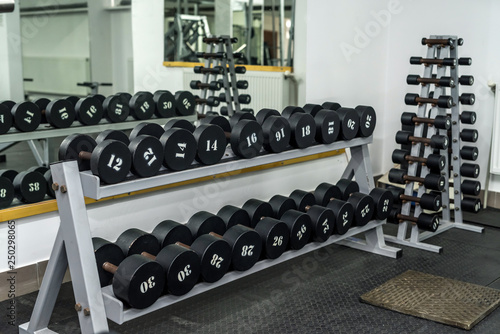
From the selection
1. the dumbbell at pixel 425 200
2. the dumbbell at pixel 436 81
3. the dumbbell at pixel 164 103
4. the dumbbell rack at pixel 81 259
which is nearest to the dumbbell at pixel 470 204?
the dumbbell at pixel 425 200

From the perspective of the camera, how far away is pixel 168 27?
140 inches

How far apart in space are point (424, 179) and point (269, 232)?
46.8 inches

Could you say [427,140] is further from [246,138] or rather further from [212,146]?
[212,146]

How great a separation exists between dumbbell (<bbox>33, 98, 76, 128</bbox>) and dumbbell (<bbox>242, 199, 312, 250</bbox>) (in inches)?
42.4

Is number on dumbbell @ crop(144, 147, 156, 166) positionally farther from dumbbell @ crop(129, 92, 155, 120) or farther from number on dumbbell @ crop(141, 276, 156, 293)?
dumbbell @ crop(129, 92, 155, 120)

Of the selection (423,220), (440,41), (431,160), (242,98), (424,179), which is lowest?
(423,220)

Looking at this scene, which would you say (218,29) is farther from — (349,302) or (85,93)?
(349,302)

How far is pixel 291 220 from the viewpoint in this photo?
2.63 m

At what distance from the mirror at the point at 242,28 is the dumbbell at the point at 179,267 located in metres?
1.77

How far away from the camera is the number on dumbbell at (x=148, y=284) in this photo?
6.57ft

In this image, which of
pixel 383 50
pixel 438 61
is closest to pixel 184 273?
pixel 438 61

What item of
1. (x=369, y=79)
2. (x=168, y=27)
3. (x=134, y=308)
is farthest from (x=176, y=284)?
(x=369, y=79)

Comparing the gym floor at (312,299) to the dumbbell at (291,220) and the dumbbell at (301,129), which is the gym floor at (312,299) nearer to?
the dumbbell at (291,220)

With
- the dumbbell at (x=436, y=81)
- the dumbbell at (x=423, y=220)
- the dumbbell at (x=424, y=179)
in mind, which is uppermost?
the dumbbell at (x=436, y=81)
